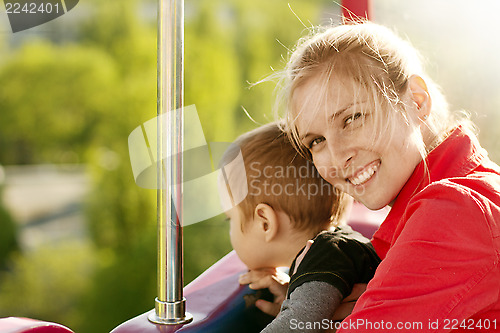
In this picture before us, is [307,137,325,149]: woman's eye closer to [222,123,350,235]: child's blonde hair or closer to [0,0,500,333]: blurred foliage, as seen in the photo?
[222,123,350,235]: child's blonde hair

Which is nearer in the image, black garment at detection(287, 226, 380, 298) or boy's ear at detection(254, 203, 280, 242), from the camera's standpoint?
black garment at detection(287, 226, 380, 298)

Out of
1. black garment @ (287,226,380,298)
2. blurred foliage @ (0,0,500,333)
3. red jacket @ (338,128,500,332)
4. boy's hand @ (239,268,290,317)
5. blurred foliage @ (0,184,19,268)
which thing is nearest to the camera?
red jacket @ (338,128,500,332)

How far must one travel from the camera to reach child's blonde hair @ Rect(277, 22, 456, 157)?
0.74 m

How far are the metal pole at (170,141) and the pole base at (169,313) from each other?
0.02 metres

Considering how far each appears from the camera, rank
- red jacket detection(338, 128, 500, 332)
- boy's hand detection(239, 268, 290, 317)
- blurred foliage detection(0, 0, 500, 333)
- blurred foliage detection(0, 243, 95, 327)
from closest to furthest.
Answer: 1. red jacket detection(338, 128, 500, 332)
2. boy's hand detection(239, 268, 290, 317)
3. blurred foliage detection(0, 0, 500, 333)
4. blurred foliage detection(0, 243, 95, 327)

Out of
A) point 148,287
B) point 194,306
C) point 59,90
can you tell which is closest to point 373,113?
point 194,306

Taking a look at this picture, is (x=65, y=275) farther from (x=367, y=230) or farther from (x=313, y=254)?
(x=313, y=254)

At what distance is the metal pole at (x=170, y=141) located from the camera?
636 millimetres

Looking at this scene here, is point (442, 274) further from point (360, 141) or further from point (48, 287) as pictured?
point (48, 287)

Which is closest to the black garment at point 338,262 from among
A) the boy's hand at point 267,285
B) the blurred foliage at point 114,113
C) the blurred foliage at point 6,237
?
the boy's hand at point 267,285

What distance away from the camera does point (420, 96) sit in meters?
0.77

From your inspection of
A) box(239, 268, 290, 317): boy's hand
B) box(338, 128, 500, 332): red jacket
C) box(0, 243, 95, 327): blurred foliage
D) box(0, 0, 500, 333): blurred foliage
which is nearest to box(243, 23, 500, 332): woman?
box(338, 128, 500, 332): red jacket

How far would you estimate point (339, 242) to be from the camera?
0.77 metres

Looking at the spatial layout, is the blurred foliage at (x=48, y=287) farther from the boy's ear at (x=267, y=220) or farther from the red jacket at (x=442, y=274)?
the red jacket at (x=442, y=274)
